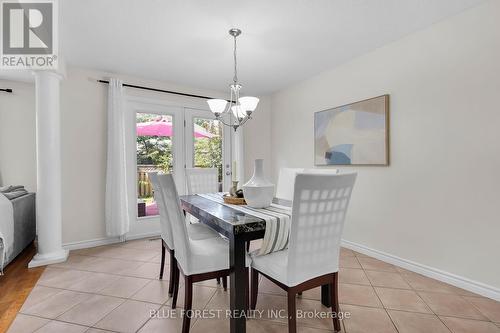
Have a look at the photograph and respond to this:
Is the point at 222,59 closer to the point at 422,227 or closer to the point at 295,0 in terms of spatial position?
the point at 295,0

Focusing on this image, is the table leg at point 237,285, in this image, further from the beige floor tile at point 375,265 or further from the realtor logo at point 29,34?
the realtor logo at point 29,34

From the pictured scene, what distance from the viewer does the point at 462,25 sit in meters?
2.06

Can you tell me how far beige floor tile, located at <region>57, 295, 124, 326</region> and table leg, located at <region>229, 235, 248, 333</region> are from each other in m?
1.03

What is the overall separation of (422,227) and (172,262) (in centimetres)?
233

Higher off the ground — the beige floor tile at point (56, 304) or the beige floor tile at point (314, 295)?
the beige floor tile at point (56, 304)

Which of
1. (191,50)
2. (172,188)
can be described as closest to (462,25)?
(191,50)

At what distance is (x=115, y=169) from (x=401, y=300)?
11.1 feet

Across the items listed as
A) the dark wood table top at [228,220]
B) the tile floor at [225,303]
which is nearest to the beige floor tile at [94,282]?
the tile floor at [225,303]

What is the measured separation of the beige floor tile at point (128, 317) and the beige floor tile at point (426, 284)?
2.19 m

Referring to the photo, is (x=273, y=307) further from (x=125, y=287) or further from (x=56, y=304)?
(x=56, y=304)

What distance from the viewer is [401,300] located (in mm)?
1906

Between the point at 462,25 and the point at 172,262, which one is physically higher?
the point at 462,25

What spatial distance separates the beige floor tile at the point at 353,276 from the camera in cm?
223

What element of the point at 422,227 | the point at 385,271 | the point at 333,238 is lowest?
the point at 385,271
